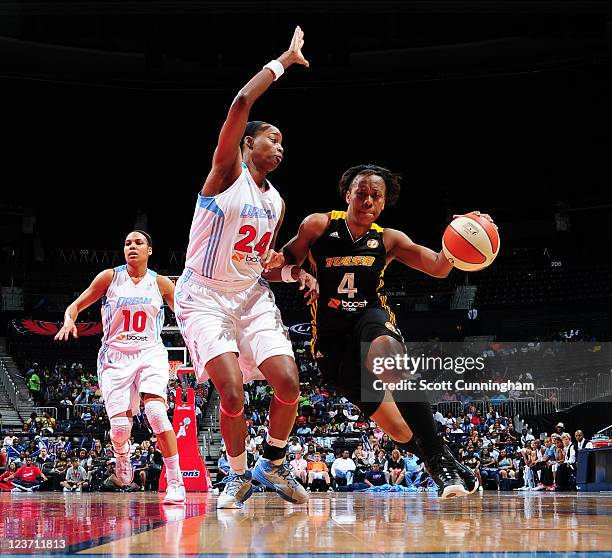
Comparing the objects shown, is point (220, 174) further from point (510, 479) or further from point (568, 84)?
point (568, 84)

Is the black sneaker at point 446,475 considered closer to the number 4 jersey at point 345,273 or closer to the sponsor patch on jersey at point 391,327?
the sponsor patch on jersey at point 391,327

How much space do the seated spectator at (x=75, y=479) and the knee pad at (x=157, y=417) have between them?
365 inches

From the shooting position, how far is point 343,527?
346 centimetres

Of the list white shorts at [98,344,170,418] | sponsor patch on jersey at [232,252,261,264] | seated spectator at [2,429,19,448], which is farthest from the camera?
seated spectator at [2,429,19,448]

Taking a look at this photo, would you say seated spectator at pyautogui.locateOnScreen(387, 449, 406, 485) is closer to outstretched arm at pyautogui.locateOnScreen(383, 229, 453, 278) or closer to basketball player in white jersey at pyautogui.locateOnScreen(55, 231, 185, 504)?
basketball player in white jersey at pyautogui.locateOnScreen(55, 231, 185, 504)

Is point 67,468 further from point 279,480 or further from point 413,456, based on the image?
point 279,480

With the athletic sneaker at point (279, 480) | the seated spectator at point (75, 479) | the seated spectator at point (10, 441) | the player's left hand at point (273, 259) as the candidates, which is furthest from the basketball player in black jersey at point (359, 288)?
the seated spectator at point (10, 441)

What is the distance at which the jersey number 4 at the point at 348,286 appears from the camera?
5.12m

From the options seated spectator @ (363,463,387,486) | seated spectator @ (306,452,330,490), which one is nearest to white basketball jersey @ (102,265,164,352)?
seated spectator @ (306,452,330,490)

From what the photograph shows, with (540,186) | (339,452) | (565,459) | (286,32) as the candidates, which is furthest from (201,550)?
(540,186)

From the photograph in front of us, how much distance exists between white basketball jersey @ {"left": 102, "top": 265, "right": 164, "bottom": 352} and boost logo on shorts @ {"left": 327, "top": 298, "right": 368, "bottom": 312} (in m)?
2.46

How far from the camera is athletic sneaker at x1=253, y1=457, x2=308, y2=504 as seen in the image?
4887 millimetres

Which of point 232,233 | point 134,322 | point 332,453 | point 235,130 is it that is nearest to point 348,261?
point 232,233

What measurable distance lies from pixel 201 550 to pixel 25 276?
88.7 feet
